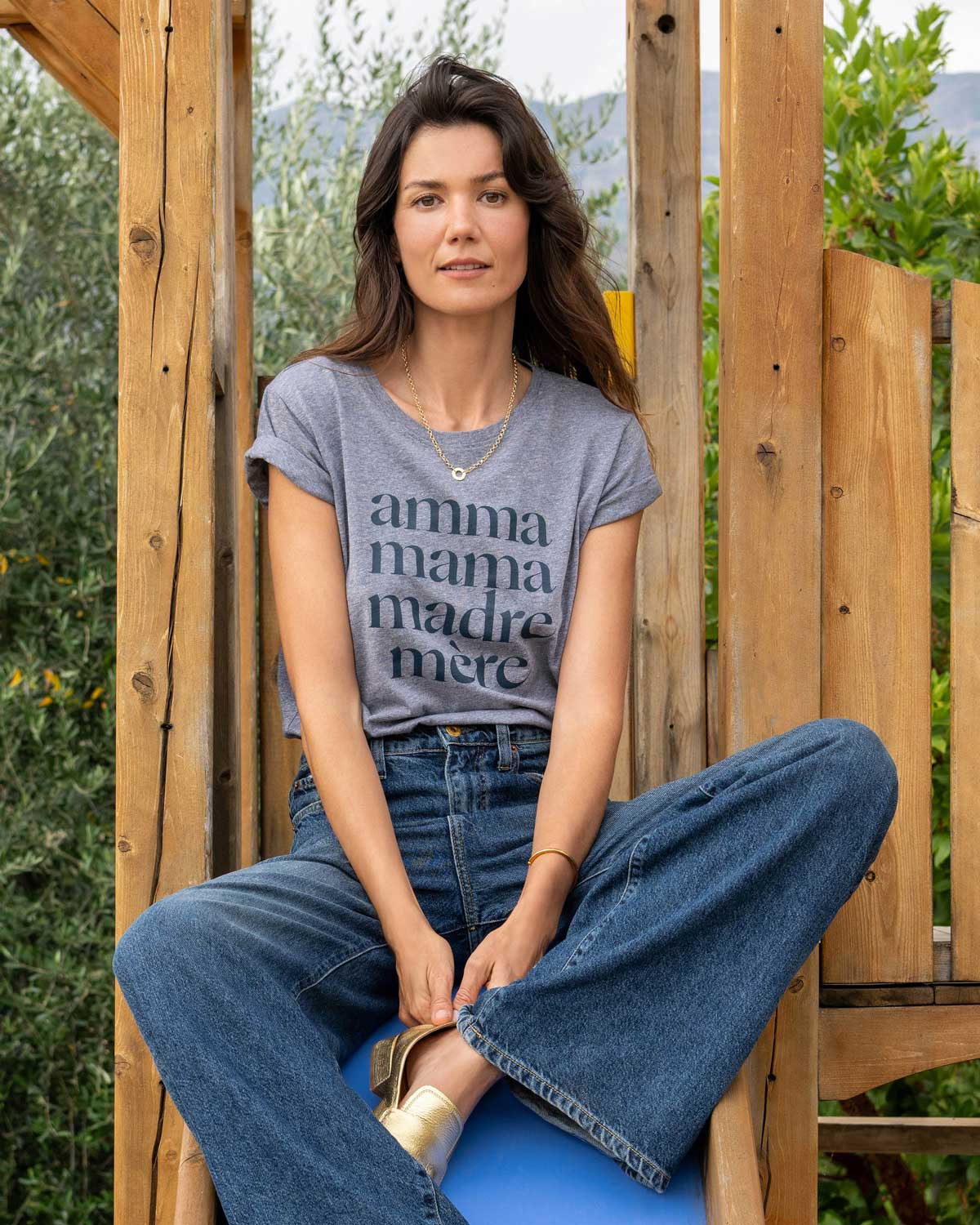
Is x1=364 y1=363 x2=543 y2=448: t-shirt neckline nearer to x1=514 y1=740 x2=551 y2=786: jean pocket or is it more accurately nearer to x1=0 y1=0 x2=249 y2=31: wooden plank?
x1=514 y1=740 x2=551 y2=786: jean pocket

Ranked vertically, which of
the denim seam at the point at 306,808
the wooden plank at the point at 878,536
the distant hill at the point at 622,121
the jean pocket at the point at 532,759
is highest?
the distant hill at the point at 622,121

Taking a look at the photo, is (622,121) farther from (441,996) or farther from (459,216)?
(441,996)

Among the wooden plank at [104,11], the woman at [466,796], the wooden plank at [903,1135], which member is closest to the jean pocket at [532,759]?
the woman at [466,796]

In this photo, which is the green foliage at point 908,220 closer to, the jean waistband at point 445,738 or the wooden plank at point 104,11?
the wooden plank at point 104,11

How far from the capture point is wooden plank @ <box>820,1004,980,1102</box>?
2064mm

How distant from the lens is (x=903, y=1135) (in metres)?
3.01

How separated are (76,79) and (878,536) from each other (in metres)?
1.70

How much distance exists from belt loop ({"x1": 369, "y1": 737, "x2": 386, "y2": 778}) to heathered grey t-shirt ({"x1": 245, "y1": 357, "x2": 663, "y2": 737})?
0.6 inches

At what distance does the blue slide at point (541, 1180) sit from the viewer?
1.44 meters

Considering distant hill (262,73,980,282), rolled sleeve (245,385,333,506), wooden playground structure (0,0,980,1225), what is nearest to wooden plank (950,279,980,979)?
wooden playground structure (0,0,980,1225)

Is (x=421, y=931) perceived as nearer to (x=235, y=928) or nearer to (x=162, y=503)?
(x=235, y=928)

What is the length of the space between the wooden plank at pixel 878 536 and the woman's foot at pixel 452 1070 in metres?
0.73

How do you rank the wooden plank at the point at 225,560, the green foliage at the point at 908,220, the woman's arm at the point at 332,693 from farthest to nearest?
the green foliage at the point at 908,220 < the wooden plank at the point at 225,560 < the woman's arm at the point at 332,693

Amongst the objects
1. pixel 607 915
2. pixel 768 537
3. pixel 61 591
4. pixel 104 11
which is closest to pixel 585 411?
pixel 768 537
